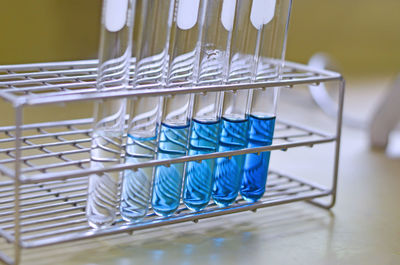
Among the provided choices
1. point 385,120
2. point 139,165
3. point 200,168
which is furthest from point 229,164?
point 385,120

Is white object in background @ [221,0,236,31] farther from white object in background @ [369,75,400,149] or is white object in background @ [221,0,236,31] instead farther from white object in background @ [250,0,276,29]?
white object in background @ [369,75,400,149]

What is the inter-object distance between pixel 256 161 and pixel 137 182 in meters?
0.21

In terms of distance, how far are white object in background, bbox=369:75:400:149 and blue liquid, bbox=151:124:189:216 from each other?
0.85 metres

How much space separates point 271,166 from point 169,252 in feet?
1.64

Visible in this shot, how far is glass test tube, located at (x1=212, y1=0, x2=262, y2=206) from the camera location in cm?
99

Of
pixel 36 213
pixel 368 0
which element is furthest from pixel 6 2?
pixel 368 0

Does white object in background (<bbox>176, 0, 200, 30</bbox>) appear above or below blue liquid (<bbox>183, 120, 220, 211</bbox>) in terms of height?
above

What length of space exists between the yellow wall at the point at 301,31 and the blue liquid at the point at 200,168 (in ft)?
4.44

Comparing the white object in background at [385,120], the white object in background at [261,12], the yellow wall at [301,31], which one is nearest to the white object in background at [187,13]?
the white object in background at [261,12]

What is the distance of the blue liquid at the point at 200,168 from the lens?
38.3 inches

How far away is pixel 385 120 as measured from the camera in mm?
→ 1682

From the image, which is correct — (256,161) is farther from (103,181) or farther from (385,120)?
(385,120)

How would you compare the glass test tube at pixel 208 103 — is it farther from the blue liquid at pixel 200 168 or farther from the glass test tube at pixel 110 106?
the glass test tube at pixel 110 106

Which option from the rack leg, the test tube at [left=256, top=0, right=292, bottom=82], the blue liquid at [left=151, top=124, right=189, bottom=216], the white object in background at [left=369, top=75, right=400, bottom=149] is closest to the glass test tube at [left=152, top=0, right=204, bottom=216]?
the blue liquid at [left=151, top=124, right=189, bottom=216]
